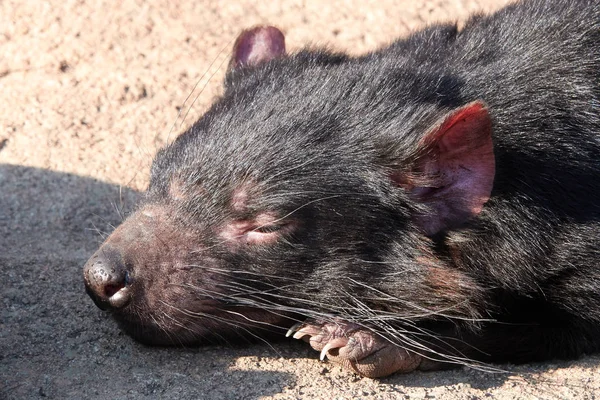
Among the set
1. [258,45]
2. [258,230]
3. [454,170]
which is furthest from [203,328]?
[258,45]

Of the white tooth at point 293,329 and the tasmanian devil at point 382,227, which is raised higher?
the tasmanian devil at point 382,227

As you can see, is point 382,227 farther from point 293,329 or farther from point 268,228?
point 293,329

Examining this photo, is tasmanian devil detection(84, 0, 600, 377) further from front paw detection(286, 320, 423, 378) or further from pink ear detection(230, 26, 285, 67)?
pink ear detection(230, 26, 285, 67)

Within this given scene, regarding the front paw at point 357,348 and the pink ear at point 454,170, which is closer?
the pink ear at point 454,170

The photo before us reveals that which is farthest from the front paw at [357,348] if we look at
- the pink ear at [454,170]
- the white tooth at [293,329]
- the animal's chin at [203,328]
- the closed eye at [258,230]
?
the pink ear at [454,170]

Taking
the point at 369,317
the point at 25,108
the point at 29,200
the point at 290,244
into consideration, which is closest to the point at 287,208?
the point at 290,244

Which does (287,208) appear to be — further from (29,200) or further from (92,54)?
(92,54)

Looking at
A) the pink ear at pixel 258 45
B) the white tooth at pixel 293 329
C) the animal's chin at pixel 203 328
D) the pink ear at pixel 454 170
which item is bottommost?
the animal's chin at pixel 203 328

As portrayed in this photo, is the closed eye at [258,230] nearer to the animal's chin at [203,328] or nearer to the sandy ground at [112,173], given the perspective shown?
the animal's chin at [203,328]

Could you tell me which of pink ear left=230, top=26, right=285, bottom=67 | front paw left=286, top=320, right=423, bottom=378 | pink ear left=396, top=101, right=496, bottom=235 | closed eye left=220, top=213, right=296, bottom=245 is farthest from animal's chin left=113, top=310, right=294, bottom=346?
pink ear left=230, top=26, right=285, bottom=67
